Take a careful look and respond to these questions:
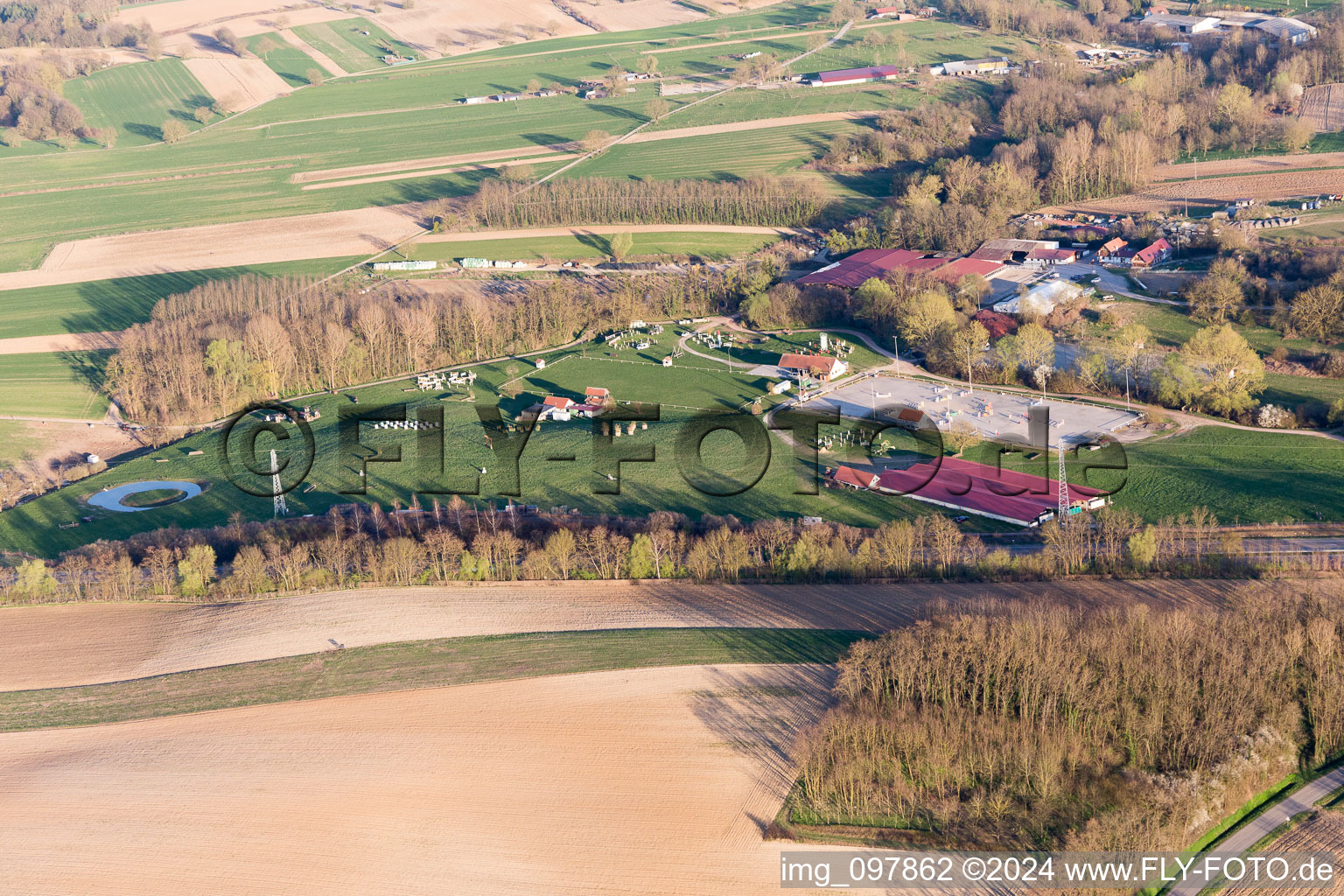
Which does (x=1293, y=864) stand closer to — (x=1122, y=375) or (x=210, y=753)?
(x=210, y=753)

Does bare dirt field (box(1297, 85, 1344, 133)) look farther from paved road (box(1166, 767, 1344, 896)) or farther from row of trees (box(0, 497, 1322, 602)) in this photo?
paved road (box(1166, 767, 1344, 896))

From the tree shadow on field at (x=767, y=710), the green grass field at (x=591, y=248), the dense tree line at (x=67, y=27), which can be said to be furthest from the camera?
the dense tree line at (x=67, y=27)

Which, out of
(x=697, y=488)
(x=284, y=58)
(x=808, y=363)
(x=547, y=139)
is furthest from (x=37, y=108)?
(x=697, y=488)

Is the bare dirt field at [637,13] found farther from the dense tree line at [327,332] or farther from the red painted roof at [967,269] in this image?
the red painted roof at [967,269]

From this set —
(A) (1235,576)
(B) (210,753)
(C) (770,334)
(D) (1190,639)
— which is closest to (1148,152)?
(C) (770,334)

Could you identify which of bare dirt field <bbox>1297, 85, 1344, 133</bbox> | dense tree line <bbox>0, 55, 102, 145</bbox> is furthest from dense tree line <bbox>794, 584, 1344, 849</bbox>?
dense tree line <bbox>0, 55, 102, 145</bbox>

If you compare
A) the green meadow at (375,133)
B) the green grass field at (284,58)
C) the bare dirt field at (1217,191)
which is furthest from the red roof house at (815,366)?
the green grass field at (284,58)
